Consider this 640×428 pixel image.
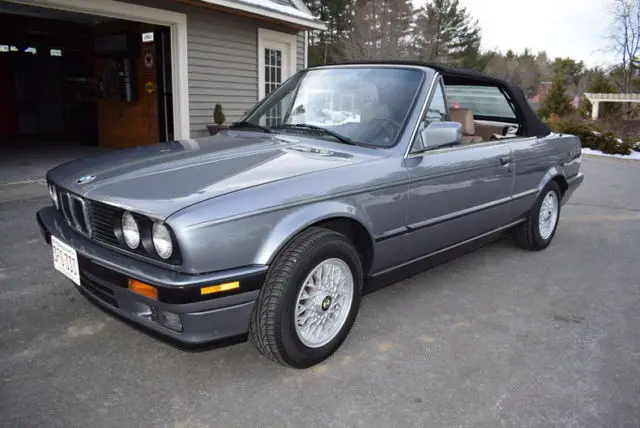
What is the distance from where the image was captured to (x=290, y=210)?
226cm

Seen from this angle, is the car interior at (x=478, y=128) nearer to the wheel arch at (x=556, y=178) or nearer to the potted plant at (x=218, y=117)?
the wheel arch at (x=556, y=178)

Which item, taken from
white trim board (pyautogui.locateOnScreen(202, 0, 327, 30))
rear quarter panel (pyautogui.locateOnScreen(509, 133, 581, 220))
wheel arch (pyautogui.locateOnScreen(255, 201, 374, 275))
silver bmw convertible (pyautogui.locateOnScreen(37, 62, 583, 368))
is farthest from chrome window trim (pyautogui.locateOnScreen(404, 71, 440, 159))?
white trim board (pyautogui.locateOnScreen(202, 0, 327, 30))

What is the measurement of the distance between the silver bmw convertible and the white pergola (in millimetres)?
20569

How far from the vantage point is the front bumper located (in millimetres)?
1991

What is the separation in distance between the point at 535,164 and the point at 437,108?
147 cm

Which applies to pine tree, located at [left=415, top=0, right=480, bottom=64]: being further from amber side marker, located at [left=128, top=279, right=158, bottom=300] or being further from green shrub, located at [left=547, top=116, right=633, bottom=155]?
amber side marker, located at [left=128, top=279, right=158, bottom=300]

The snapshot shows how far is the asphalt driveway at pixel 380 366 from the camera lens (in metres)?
2.12

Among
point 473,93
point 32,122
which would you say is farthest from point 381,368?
point 32,122

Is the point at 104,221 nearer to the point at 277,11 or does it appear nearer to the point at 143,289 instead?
the point at 143,289

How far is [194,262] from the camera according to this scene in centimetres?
199

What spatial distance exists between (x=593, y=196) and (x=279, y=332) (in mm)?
7114

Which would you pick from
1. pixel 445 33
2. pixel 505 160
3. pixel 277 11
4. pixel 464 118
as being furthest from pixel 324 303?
pixel 445 33

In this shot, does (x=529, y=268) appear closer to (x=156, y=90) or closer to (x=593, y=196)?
(x=593, y=196)

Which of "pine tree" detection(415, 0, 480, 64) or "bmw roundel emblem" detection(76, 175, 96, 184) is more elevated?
"pine tree" detection(415, 0, 480, 64)
